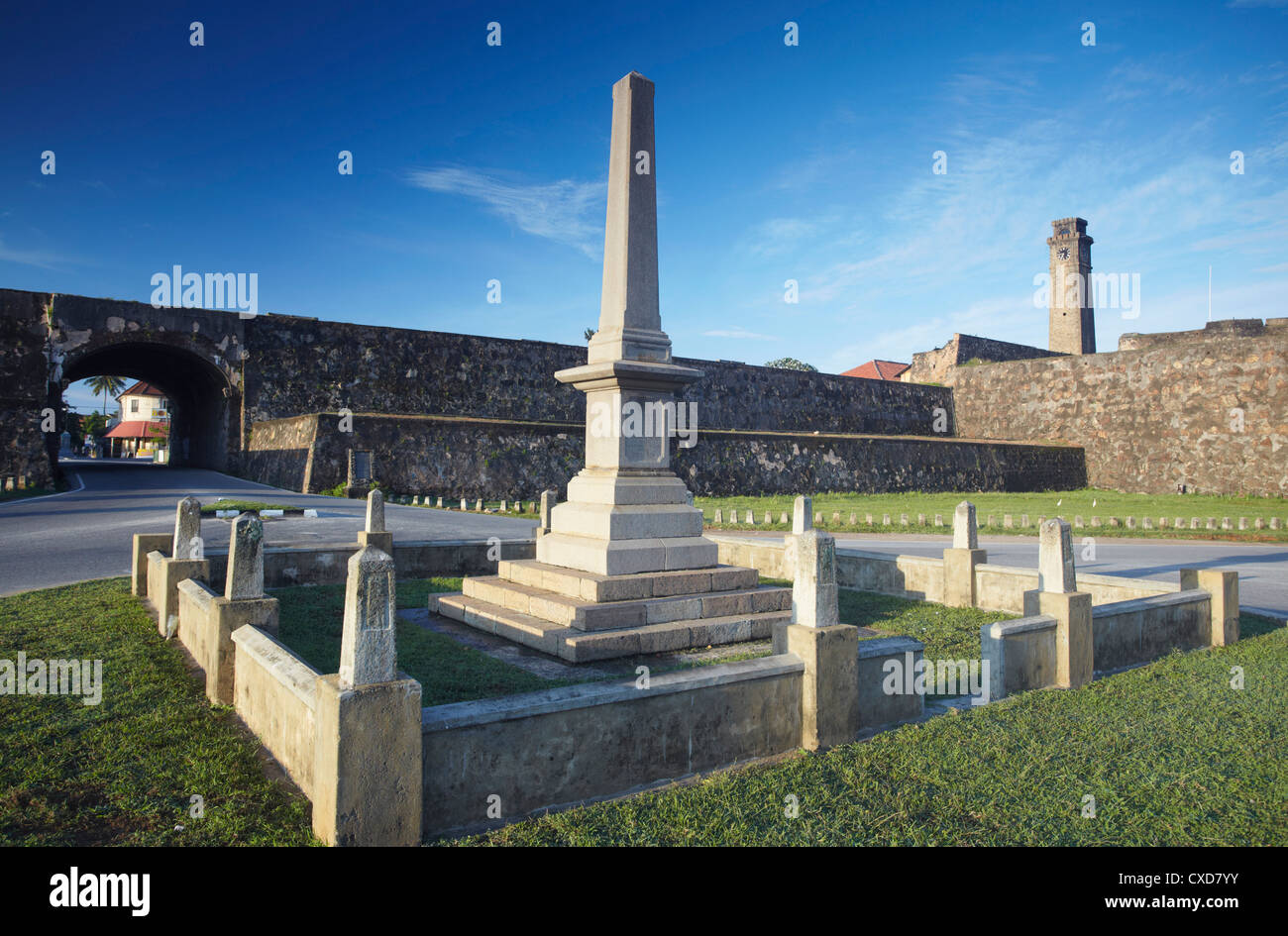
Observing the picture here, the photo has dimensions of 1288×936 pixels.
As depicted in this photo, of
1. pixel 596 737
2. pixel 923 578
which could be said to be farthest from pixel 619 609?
pixel 923 578

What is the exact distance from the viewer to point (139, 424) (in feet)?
226

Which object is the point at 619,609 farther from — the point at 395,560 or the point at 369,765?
the point at 395,560

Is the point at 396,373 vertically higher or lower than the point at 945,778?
higher

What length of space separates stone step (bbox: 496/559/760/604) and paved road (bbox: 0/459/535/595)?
4078 mm

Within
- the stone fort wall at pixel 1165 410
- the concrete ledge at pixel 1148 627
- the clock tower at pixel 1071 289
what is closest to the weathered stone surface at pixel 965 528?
the concrete ledge at pixel 1148 627

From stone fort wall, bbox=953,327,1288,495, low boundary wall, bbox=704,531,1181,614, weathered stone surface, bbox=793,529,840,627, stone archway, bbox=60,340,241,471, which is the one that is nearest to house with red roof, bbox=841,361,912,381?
stone fort wall, bbox=953,327,1288,495
